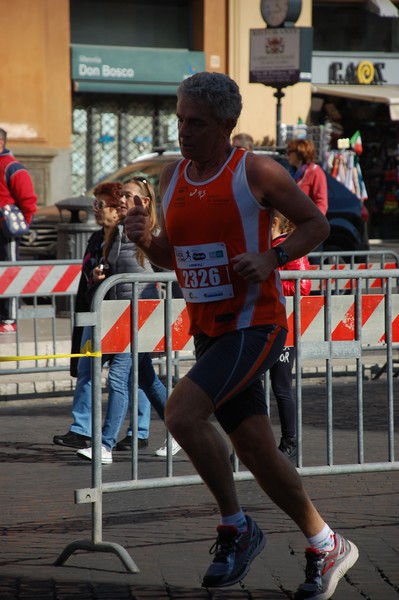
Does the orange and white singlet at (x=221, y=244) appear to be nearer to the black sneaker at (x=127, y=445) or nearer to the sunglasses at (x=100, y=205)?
the sunglasses at (x=100, y=205)

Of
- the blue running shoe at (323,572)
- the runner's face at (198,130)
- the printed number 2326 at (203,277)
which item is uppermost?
the runner's face at (198,130)

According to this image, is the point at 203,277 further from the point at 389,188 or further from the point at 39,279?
the point at 389,188

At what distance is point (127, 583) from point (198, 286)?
122 cm

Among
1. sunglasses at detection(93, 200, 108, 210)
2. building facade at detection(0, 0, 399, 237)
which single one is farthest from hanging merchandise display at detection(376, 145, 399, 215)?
sunglasses at detection(93, 200, 108, 210)

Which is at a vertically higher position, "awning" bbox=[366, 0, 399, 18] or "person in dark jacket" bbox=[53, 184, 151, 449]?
"awning" bbox=[366, 0, 399, 18]

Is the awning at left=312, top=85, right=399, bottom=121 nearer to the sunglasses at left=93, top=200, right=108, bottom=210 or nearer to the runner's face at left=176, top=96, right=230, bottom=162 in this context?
the sunglasses at left=93, top=200, right=108, bottom=210

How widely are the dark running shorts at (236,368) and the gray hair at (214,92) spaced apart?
2.61ft

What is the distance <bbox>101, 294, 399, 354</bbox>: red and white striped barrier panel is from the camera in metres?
6.21

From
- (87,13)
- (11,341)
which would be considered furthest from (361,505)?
(87,13)

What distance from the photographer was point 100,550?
18.6ft

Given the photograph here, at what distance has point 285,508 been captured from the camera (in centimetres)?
514

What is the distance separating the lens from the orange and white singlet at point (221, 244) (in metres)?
4.99

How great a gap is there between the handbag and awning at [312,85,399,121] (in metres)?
13.4

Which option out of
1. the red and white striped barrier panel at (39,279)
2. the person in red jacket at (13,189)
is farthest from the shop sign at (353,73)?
the red and white striped barrier panel at (39,279)
